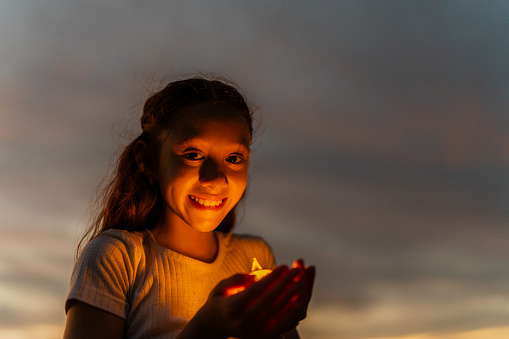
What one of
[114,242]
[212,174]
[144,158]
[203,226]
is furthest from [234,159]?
[114,242]

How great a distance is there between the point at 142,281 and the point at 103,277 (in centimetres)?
15

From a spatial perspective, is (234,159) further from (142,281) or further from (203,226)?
(142,281)

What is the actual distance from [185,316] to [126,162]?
2.13ft

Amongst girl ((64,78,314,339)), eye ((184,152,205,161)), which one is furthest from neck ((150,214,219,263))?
eye ((184,152,205,161))

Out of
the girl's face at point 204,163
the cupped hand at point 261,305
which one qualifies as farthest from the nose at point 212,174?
the cupped hand at point 261,305

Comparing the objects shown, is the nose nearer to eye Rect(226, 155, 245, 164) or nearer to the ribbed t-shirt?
eye Rect(226, 155, 245, 164)

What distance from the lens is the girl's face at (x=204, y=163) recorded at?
1.92 meters

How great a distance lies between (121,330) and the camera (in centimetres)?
180

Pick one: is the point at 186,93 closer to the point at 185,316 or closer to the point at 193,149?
the point at 193,149

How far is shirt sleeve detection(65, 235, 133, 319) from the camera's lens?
69.4 inches

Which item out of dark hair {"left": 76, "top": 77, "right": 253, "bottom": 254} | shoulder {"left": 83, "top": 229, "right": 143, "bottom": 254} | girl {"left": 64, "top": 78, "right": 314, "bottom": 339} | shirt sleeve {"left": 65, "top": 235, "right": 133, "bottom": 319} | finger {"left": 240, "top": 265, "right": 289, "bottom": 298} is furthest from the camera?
dark hair {"left": 76, "top": 77, "right": 253, "bottom": 254}

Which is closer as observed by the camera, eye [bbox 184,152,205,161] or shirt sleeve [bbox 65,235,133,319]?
shirt sleeve [bbox 65,235,133,319]

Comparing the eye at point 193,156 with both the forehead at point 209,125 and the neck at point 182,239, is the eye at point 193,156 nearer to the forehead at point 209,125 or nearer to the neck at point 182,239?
the forehead at point 209,125

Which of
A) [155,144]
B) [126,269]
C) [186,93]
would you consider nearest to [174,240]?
[126,269]
